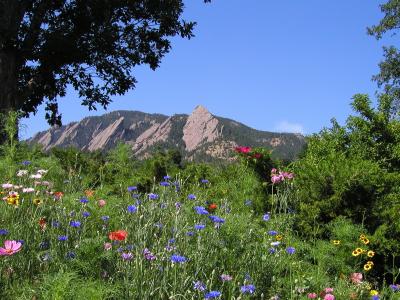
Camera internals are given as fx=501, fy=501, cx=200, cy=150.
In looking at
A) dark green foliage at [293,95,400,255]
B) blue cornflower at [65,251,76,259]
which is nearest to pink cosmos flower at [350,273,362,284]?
dark green foliage at [293,95,400,255]

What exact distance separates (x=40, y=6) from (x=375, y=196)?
37.8 ft

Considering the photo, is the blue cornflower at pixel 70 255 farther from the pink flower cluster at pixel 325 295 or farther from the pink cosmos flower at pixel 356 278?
the pink cosmos flower at pixel 356 278

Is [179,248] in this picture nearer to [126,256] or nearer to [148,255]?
[148,255]

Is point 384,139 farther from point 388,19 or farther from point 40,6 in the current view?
point 388,19

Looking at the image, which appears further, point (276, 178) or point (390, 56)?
point (390, 56)

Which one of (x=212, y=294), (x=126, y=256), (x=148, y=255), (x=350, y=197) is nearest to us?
(x=212, y=294)

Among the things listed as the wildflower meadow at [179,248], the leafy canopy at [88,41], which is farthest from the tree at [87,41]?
the wildflower meadow at [179,248]

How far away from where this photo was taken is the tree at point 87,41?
46.0ft

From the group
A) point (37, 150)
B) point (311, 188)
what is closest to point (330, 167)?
point (311, 188)

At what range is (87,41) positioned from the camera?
14500mm

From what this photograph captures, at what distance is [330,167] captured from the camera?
6664 mm

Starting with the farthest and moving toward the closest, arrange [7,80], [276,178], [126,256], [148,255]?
[7,80]
[276,178]
[148,255]
[126,256]

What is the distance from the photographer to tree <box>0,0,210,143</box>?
46.0 feet

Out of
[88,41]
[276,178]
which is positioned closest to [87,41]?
[88,41]
